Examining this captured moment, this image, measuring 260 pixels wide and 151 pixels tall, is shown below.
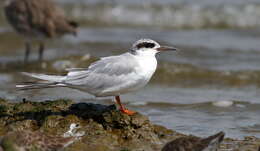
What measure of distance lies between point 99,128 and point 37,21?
633 centimetres

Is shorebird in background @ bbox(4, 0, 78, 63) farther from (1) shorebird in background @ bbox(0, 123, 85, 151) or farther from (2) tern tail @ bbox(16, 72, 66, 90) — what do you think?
(1) shorebird in background @ bbox(0, 123, 85, 151)

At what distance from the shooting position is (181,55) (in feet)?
37.6

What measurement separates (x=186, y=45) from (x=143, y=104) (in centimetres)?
473

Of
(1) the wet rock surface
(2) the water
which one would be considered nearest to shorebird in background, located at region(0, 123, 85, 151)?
(1) the wet rock surface

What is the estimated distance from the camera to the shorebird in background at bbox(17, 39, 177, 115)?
18.0ft

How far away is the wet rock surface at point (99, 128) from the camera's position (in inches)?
211

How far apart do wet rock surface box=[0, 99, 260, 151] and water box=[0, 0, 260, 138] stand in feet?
2.77

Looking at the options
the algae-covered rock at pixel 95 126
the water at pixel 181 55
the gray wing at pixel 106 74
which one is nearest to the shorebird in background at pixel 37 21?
the water at pixel 181 55

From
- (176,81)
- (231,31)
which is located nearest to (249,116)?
(176,81)

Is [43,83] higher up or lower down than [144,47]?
lower down

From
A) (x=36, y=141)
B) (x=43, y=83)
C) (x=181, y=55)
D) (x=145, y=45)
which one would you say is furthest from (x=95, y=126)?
(x=181, y=55)

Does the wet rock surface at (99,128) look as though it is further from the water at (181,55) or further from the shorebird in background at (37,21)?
the shorebird in background at (37,21)

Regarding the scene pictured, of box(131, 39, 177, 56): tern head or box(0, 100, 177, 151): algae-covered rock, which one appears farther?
box(131, 39, 177, 56): tern head

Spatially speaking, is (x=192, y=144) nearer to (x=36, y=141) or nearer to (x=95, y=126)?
(x=95, y=126)
